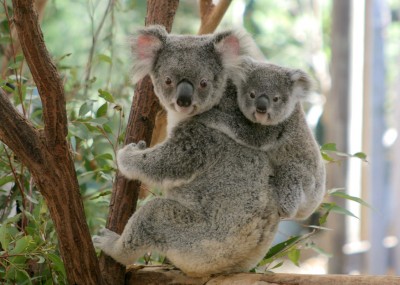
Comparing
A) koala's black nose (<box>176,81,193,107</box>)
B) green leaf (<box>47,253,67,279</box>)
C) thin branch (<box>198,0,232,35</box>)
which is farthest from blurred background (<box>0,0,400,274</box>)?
green leaf (<box>47,253,67,279</box>)

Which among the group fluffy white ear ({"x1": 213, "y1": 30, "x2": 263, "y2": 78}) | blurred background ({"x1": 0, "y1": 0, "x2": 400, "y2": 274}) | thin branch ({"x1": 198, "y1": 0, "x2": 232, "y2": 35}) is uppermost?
thin branch ({"x1": 198, "y1": 0, "x2": 232, "y2": 35})

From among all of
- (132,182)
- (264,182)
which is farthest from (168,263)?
(264,182)

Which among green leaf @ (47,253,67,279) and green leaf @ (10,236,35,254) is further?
green leaf @ (47,253,67,279)

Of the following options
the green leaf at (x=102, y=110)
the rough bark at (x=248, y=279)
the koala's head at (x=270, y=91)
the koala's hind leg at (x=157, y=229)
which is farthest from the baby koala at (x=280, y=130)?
the green leaf at (x=102, y=110)

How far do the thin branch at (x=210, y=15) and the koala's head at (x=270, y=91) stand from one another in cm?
81

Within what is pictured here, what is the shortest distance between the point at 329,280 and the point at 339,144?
Result: 224 inches

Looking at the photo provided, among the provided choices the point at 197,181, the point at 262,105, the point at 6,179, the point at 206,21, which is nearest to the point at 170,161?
the point at 197,181

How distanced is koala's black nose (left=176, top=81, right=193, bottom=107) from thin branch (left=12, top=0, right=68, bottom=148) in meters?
0.52

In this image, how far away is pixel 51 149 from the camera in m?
2.35

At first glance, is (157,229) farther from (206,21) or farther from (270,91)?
(206,21)

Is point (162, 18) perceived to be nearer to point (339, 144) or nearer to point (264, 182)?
point (264, 182)

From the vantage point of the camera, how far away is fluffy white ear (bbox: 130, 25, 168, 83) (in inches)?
111

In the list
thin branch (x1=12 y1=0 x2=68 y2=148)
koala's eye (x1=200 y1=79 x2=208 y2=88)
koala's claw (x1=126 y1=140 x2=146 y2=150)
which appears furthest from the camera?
koala's claw (x1=126 y1=140 x2=146 y2=150)

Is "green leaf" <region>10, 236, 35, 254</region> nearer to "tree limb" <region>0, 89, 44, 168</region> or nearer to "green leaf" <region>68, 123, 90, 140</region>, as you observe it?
"tree limb" <region>0, 89, 44, 168</region>
